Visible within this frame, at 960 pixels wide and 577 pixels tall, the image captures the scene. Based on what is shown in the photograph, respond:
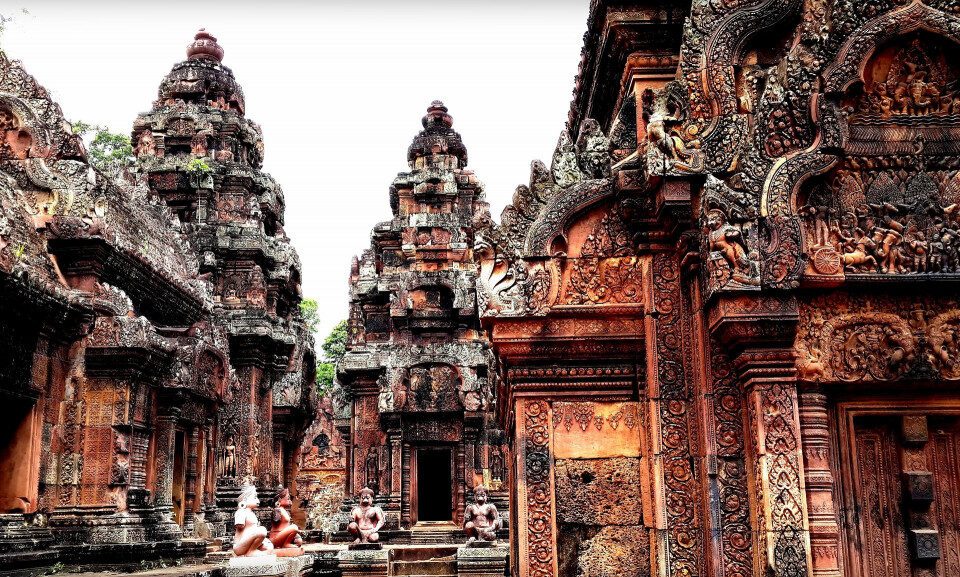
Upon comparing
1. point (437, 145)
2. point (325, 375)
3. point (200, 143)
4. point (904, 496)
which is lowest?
point (904, 496)

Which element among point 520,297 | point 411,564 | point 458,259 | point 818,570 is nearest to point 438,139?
point 458,259

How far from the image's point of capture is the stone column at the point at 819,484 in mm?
5496

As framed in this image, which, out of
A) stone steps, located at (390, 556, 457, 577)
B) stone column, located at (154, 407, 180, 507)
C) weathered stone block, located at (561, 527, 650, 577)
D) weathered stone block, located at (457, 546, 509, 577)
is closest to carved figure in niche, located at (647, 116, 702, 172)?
weathered stone block, located at (561, 527, 650, 577)

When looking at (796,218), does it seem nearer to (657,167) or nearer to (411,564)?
(657,167)

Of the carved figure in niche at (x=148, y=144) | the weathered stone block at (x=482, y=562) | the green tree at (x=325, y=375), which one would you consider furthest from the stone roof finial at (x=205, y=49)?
the green tree at (x=325, y=375)

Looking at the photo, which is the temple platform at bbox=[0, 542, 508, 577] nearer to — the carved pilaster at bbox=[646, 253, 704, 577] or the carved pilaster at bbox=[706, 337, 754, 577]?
the carved pilaster at bbox=[646, 253, 704, 577]

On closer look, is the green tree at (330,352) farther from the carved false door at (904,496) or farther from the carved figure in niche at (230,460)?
the carved false door at (904,496)

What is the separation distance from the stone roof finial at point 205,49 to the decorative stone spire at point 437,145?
22.1ft

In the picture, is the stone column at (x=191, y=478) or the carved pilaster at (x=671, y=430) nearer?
the carved pilaster at (x=671, y=430)

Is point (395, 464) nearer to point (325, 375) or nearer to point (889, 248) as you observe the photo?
point (889, 248)

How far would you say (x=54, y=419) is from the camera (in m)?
12.5

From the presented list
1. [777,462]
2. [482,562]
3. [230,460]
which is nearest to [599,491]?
[777,462]

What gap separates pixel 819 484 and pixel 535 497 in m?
2.00

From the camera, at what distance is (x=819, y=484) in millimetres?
5578
